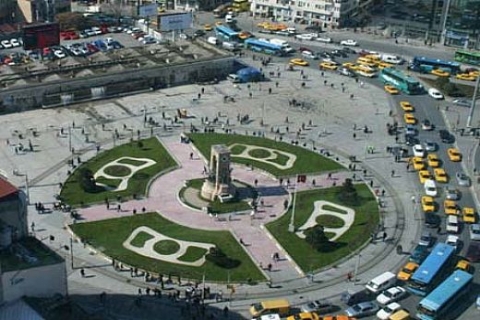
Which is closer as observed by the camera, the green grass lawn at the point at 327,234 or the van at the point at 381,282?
the van at the point at 381,282

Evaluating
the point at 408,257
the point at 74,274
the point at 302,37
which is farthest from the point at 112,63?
the point at 408,257

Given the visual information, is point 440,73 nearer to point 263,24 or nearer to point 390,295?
point 263,24

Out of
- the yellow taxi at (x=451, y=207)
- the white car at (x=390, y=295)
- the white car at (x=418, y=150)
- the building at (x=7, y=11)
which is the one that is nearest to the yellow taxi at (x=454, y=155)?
the white car at (x=418, y=150)

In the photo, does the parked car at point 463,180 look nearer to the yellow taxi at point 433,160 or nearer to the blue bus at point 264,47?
the yellow taxi at point 433,160

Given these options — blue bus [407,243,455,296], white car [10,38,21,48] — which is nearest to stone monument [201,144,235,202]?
blue bus [407,243,455,296]

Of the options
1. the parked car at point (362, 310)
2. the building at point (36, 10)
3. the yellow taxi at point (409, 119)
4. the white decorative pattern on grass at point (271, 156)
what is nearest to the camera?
the parked car at point (362, 310)

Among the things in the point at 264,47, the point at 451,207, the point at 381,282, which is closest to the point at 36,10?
the point at 264,47

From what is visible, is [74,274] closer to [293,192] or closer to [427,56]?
[293,192]
